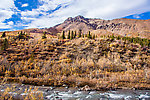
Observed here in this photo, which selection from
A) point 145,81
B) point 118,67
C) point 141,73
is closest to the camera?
point 145,81

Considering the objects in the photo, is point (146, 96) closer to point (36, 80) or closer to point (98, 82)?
point (98, 82)

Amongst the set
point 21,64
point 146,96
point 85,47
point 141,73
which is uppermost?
point 85,47

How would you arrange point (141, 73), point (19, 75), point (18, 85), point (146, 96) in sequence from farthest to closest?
point (141, 73) < point (19, 75) < point (18, 85) < point (146, 96)

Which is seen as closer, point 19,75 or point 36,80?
point 36,80

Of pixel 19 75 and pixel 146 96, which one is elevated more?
pixel 19 75

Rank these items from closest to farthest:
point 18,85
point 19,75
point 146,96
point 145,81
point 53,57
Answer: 1. point 146,96
2. point 18,85
3. point 145,81
4. point 19,75
5. point 53,57

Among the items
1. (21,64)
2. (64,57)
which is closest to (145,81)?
(64,57)

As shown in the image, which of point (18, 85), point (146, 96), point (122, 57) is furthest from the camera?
Answer: point (122, 57)

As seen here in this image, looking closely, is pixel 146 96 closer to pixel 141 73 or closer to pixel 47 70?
pixel 141 73

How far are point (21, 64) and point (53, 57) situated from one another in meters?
3.90

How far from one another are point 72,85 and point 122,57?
31.2 ft

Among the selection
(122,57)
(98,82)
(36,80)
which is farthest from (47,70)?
(122,57)

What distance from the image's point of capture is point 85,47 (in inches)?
609

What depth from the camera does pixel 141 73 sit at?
380 inches
